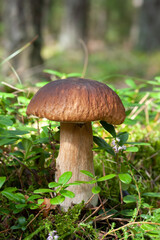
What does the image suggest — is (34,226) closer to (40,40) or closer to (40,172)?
(40,172)

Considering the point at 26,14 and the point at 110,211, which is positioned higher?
the point at 26,14

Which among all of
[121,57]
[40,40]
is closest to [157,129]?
[40,40]

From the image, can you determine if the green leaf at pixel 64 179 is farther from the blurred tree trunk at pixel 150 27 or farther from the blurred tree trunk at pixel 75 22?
the blurred tree trunk at pixel 150 27

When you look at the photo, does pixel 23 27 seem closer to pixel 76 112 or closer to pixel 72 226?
pixel 76 112

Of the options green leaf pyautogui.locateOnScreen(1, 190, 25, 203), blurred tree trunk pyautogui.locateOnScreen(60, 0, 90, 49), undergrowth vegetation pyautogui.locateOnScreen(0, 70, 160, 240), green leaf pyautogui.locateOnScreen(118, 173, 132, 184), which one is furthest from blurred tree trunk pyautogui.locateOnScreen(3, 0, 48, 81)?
blurred tree trunk pyautogui.locateOnScreen(60, 0, 90, 49)

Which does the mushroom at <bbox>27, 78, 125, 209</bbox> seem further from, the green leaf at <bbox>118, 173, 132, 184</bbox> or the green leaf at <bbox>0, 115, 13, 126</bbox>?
the green leaf at <bbox>118, 173, 132, 184</bbox>
